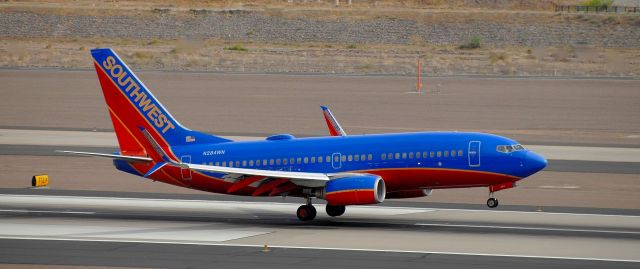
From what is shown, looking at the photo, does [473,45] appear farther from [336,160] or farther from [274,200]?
[336,160]

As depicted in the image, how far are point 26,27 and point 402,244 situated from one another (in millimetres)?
127199

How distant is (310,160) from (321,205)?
5115 mm

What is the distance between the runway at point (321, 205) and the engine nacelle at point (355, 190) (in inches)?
44.2

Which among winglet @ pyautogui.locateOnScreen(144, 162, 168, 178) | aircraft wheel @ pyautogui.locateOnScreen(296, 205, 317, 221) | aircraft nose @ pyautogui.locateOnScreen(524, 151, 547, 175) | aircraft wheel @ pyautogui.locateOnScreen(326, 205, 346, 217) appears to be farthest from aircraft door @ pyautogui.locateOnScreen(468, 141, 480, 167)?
winglet @ pyautogui.locateOnScreen(144, 162, 168, 178)

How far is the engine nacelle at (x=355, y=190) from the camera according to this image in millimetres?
41625

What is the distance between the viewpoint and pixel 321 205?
161ft

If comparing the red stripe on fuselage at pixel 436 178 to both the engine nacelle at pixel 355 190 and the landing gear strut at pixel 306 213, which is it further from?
the landing gear strut at pixel 306 213

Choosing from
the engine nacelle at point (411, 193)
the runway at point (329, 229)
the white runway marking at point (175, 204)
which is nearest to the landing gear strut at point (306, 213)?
the runway at point (329, 229)

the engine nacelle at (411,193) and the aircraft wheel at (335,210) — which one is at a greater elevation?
the engine nacelle at (411,193)

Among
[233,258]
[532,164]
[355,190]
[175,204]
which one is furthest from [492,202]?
[175,204]

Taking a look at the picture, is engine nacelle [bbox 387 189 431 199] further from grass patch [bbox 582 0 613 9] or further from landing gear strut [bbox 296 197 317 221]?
grass patch [bbox 582 0 613 9]

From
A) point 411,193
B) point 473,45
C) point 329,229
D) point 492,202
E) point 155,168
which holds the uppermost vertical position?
point 473,45

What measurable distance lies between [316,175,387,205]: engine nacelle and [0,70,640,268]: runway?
3.68 ft

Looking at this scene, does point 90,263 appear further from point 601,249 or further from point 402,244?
point 601,249
